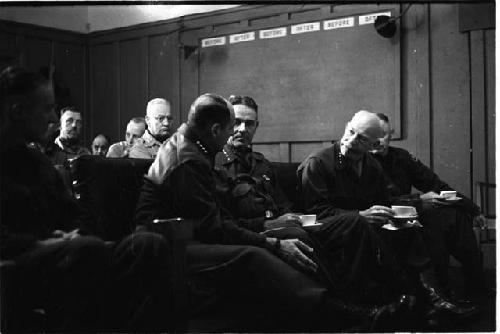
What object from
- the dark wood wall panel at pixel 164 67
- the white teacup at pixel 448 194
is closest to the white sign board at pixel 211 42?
the dark wood wall panel at pixel 164 67

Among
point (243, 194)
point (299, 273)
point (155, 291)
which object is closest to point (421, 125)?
point (243, 194)

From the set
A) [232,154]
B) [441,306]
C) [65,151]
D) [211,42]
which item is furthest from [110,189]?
[441,306]

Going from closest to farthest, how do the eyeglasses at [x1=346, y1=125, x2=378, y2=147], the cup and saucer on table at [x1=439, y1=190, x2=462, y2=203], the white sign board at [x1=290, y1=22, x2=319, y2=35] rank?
the eyeglasses at [x1=346, y1=125, x2=378, y2=147], the cup and saucer on table at [x1=439, y1=190, x2=462, y2=203], the white sign board at [x1=290, y1=22, x2=319, y2=35]

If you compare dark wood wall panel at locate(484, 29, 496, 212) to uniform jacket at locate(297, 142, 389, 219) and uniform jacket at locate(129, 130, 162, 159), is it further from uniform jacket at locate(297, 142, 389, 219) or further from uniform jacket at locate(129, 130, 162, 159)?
uniform jacket at locate(129, 130, 162, 159)

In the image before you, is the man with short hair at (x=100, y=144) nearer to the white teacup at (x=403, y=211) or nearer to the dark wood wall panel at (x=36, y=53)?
the dark wood wall panel at (x=36, y=53)

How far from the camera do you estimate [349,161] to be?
3.06 metres

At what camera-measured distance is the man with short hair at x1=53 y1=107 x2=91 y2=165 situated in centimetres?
239

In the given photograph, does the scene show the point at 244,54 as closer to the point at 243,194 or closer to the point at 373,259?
the point at 243,194

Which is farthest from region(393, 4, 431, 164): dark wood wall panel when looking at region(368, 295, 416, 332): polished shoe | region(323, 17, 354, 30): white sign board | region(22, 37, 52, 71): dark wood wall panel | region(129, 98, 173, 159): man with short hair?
region(22, 37, 52, 71): dark wood wall panel

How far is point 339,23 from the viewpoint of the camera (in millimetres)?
3648

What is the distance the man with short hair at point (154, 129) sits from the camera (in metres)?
3.26

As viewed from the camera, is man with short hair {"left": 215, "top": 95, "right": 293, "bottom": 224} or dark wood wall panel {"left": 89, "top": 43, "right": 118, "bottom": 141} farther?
man with short hair {"left": 215, "top": 95, "right": 293, "bottom": 224}

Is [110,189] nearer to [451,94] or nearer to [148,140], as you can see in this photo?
[148,140]

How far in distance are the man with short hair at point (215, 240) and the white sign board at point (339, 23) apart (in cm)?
163
